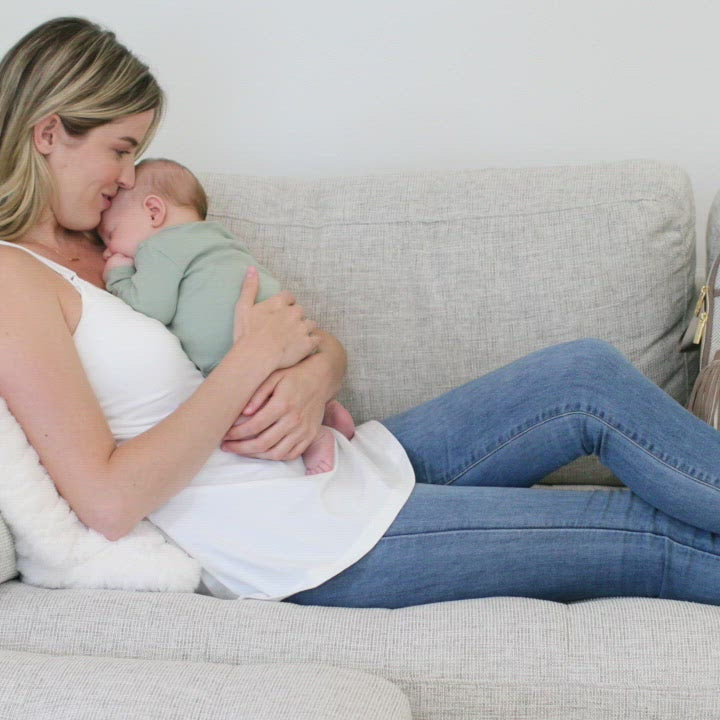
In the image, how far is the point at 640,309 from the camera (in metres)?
1.76

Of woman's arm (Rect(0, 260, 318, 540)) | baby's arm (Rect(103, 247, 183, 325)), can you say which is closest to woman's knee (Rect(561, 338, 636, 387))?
woman's arm (Rect(0, 260, 318, 540))

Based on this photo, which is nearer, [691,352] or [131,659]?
[131,659]

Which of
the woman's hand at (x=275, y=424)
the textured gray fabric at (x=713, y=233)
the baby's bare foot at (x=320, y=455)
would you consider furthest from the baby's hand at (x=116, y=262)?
the textured gray fabric at (x=713, y=233)

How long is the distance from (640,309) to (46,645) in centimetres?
115

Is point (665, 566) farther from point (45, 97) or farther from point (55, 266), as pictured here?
point (45, 97)

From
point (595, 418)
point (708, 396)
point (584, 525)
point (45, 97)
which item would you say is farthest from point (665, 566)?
point (45, 97)

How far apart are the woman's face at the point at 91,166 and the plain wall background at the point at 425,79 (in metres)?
0.67

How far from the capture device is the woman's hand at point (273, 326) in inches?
57.4

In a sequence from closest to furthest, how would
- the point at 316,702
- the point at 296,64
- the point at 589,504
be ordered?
1. the point at 316,702
2. the point at 589,504
3. the point at 296,64

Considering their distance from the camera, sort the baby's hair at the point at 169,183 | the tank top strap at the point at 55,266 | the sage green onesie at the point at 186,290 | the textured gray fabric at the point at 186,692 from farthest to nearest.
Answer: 1. the baby's hair at the point at 169,183
2. the sage green onesie at the point at 186,290
3. the tank top strap at the point at 55,266
4. the textured gray fabric at the point at 186,692

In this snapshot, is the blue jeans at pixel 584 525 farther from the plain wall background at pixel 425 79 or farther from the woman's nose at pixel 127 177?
the plain wall background at pixel 425 79

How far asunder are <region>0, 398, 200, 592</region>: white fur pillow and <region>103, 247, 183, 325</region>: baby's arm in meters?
0.29

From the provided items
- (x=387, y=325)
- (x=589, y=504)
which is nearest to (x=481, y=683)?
(x=589, y=504)

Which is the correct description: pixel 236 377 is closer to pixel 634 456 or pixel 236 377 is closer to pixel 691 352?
pixel 634 456
